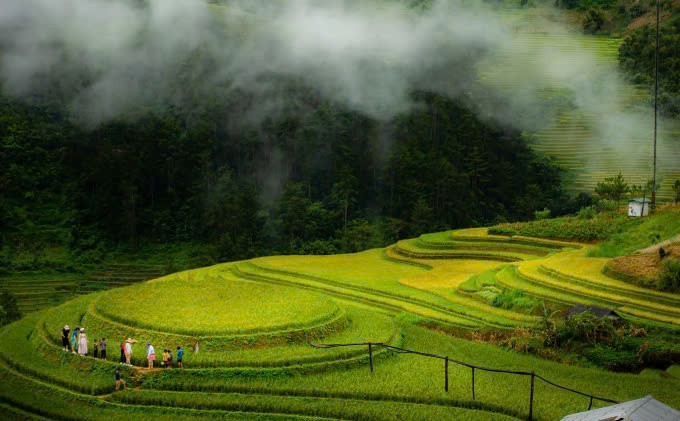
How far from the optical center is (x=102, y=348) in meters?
15.2

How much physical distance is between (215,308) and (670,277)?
1076 centimetres

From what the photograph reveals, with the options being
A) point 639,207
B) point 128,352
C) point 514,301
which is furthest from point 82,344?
point 639,207

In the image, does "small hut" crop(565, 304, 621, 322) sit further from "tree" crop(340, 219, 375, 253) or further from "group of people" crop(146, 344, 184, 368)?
"tree" crop(340, 219, 375, 253)

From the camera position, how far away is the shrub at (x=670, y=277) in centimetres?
1750

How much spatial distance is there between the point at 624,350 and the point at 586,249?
8.62 metres

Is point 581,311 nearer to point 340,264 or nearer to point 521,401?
point 521,401

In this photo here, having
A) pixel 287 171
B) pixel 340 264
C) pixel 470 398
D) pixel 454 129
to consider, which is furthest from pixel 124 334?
pixel 454 129

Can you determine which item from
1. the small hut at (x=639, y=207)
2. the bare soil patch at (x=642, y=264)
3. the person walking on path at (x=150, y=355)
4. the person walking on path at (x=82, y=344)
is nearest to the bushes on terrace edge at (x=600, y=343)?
the bare soil patch at (x=642, y=264)

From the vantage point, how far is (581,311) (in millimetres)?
16703

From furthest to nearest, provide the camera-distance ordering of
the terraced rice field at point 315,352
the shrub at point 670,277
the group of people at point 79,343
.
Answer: the shrub at point 670,277 < the group of people at point 79,343 < the terraced rice field at point 315,352

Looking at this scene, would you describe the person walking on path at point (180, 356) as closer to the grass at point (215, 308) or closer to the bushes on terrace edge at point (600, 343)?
the grass at point (215, 308)

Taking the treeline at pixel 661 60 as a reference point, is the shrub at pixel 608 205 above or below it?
below

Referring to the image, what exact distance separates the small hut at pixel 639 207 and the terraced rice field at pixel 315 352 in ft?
13.2

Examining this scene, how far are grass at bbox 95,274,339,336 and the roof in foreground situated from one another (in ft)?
25.4
